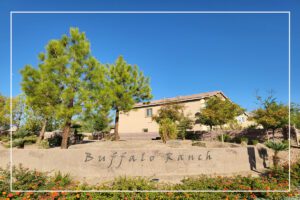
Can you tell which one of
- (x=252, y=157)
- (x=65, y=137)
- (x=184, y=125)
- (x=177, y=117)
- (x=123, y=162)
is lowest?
(x=252, y=157)

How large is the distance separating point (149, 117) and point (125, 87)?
12711 millimetres

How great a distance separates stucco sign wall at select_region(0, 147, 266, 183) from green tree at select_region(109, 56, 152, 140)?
8697 millimetres

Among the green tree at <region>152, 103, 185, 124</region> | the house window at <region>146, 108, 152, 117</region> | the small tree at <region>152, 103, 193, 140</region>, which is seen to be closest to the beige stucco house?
the house window at <region>146, 108, 152, 117</region>

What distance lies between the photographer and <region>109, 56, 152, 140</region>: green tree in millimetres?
17234

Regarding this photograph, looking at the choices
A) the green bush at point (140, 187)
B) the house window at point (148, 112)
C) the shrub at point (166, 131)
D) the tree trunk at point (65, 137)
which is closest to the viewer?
the green bush at point (140, 187)

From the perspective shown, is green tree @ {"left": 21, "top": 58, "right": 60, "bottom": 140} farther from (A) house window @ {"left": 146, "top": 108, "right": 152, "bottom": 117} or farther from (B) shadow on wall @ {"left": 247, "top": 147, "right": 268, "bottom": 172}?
(A) house window @ {"left": 146, "top": 108, "right": 152, "bottom": 117}

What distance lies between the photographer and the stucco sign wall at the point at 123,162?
8031mm

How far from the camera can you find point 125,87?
59.2 feet

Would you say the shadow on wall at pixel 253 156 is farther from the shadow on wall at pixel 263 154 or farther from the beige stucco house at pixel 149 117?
the beige stucco house at pixel 149 117

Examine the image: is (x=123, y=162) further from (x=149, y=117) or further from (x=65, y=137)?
(x=149, y=117)

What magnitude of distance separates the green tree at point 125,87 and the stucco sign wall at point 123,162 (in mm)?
8697

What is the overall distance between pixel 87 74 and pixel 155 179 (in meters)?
7.68

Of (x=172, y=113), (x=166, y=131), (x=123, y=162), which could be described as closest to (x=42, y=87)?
(x=123, y=162)

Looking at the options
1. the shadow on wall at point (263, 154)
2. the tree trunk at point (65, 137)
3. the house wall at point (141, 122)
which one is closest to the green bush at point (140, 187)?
the shadow on wall at point (263, 154)
